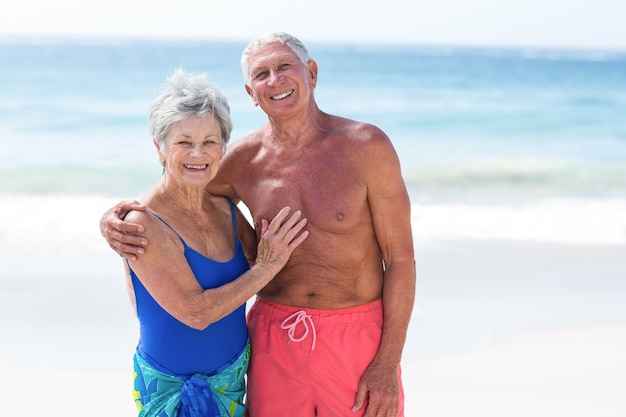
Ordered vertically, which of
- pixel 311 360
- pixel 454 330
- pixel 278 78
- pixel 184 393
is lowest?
pixel 184 393

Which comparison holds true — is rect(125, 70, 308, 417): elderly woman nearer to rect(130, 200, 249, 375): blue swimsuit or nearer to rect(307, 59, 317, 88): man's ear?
rect(130, 200, 249, 375): blue swimsuit

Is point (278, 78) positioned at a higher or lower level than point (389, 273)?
higher

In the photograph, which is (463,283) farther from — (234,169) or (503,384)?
(234,169)

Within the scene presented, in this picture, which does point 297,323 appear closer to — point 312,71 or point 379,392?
point 379,392

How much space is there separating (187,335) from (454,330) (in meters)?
3.14

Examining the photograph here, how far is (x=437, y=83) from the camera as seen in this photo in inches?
1168

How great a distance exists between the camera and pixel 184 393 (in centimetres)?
282

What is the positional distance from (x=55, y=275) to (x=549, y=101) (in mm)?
20709

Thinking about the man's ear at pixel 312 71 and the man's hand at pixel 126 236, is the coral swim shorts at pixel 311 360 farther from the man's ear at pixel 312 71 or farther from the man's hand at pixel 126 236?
the man's ear at pixel 312 71

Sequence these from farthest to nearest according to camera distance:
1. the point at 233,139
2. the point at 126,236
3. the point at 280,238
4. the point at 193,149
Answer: the point at 233,139 < the point at 280,238 < the point at 193,149 < the point at 126,236

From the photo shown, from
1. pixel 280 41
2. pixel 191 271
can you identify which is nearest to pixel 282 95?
pixel 280 41

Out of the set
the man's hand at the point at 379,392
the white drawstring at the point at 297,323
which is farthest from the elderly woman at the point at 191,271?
the man's hand at the point at 379,392

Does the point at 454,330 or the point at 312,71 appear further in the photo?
the point at 454,330

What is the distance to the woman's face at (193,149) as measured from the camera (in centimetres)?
279
